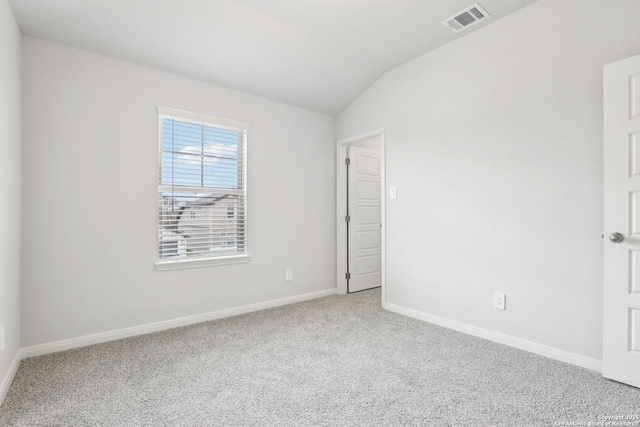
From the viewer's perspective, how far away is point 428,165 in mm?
3178

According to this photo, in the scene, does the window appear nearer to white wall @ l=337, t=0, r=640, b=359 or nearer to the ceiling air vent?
white wall @ l=337, t=0, r=640, b=359

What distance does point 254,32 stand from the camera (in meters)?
2.72

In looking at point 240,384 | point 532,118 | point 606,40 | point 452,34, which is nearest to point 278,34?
point 452,34

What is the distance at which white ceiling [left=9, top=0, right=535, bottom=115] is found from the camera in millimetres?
2346

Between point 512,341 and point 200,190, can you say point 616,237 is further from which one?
point 200,190

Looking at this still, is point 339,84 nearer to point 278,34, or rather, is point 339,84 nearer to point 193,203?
point 278,34

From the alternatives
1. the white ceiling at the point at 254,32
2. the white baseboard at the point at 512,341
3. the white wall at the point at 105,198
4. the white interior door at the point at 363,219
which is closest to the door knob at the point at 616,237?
the white baseboard at the point at 512,341

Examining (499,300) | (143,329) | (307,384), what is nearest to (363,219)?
(499,300)

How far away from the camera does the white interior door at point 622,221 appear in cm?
193

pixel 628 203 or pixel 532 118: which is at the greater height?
pixel 532 118

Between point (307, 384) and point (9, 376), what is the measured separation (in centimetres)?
183

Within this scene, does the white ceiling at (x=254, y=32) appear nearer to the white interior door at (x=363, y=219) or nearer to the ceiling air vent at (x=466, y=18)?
the ceiling air vent at (x=466, y=18)

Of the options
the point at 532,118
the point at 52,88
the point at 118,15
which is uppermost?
the point at 118,15

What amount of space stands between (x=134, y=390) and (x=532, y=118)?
10.6ft
